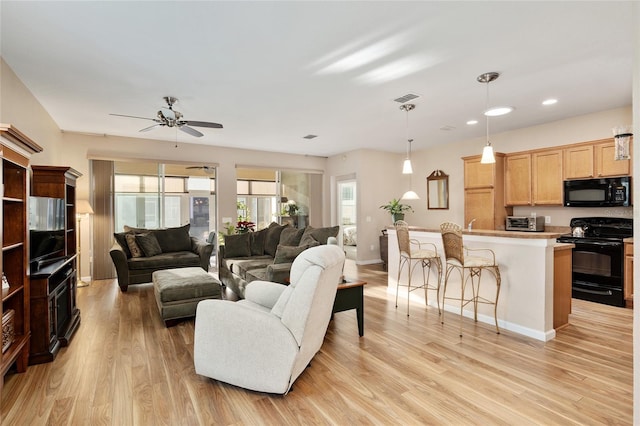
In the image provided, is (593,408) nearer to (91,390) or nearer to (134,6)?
(91,390)

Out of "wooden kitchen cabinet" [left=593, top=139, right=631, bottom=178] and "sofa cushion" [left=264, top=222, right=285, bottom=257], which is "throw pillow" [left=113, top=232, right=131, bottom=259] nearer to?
"sofa cushion" [left=264, top=222, right=285, bottom=257]

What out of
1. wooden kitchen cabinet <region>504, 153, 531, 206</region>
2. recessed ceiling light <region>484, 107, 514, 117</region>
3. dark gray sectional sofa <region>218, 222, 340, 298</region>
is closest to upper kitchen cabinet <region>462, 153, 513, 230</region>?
wooden kitchen cabinet <region>504, 153, 531, 206</region>

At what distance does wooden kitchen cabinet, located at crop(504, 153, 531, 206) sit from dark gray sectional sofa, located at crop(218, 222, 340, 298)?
324 cm

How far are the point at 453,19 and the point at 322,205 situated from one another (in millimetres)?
6178

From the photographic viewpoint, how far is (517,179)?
5.52 meters

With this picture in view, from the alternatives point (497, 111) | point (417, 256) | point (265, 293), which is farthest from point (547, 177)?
point (265, 293)

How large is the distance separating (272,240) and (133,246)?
2297 mm

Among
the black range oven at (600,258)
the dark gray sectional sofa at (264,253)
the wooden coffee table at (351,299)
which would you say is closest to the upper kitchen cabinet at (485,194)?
the black range oven at (600,258)

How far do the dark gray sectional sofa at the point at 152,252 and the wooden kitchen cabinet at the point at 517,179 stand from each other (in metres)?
5.23

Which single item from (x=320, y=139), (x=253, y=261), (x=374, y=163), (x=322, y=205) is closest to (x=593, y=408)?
(x=253, y=261)

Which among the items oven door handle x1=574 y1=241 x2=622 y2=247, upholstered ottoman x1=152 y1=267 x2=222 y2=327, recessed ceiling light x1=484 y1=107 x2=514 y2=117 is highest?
recessed ceiling light x1=484 y1=107 x2=514 y2=117

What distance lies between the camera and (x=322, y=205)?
8383 millimetres

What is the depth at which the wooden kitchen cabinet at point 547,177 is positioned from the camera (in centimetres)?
Result: 500

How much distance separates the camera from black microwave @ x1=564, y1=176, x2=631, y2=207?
4320mm
